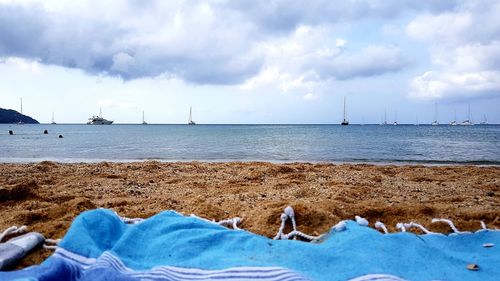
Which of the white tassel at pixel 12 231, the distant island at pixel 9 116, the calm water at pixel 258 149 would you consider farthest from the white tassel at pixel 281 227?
the distant island at pixel 9 116

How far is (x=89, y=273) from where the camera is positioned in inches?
101

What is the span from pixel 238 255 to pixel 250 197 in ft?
10.4

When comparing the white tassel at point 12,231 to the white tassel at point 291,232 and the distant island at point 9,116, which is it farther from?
the distant island at point 9,116

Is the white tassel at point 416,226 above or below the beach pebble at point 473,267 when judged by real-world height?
above

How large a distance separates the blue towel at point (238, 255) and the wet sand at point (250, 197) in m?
0.53

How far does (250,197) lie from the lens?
609cm

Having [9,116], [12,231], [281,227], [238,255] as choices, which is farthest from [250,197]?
[9,116]

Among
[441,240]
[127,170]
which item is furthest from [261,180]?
[441,240]

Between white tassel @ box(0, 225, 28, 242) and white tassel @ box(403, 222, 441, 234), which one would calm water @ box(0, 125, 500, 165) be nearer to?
white tassel @ box(403, 222, 441, 234)

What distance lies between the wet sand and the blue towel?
534 millimetres

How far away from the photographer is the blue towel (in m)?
2.59

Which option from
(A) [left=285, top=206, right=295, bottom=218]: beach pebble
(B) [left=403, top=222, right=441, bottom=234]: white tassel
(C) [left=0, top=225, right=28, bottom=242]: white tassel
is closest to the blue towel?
(B) [left=403, top=222, right=441, bottom=234]: white tassel

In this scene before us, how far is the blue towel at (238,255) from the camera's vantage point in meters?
2.59

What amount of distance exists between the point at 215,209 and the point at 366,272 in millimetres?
2689
